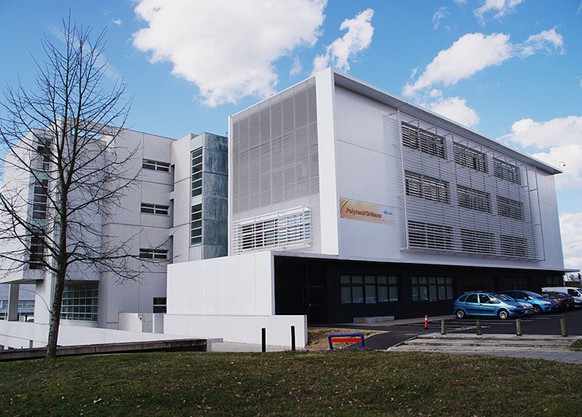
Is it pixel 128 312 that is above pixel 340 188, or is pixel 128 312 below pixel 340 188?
below

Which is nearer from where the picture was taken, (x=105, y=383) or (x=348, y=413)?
(x=348, y=413)

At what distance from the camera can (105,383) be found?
377 inches

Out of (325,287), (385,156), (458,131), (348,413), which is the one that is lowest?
(348,413)

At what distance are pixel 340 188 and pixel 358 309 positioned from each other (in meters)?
7.25

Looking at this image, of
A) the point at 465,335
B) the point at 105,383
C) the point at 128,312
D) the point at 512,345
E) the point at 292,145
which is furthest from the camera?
the point at 128,312

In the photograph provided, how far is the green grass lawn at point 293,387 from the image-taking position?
823 cm

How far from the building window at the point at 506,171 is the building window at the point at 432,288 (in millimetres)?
11828

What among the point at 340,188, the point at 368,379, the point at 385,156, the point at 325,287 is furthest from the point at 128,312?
the point at 368,379

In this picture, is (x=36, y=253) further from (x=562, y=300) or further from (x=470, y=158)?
(x=562, y=300)

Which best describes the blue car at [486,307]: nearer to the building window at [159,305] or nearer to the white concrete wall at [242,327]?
the white concrete wall at [242,327]

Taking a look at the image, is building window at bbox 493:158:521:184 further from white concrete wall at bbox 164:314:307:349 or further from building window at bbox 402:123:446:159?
white concrete wall at bbox 164:314:307:349

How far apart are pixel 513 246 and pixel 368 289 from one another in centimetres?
1913

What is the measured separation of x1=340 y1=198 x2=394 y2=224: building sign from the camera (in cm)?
2956

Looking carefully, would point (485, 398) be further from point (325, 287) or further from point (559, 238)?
point (559, 238)
